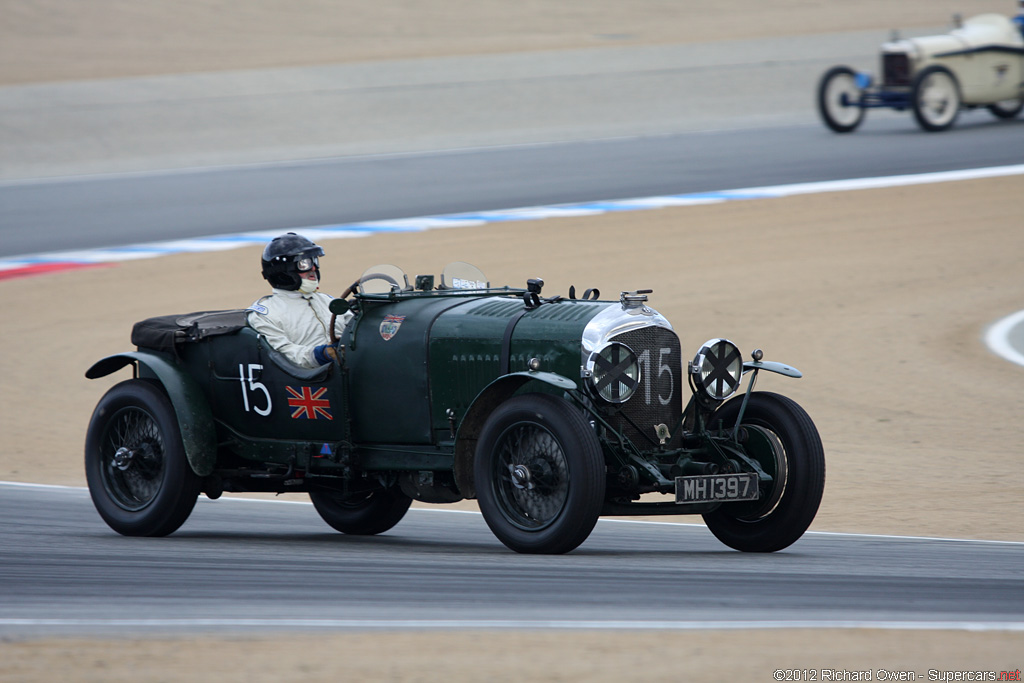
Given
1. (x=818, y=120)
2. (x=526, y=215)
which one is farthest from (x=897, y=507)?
(x=818, y=120)

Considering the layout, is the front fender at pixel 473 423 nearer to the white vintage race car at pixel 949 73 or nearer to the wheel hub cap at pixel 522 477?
the wheel hub cap at pixel 522 477

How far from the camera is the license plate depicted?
689 centimetres

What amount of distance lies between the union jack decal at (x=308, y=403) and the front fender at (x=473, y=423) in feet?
2.94

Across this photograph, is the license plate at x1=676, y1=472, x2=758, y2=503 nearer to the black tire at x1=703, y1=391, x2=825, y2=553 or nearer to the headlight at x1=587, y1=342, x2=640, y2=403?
the black tire at x1=703, y1=391, x2=825, y2=553

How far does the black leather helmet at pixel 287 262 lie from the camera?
27.3 ft

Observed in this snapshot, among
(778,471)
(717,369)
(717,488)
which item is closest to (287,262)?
(717,369)

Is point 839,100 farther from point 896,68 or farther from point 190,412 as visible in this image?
point 190,412

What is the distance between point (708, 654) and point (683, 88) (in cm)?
2988

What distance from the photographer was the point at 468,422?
740 cm

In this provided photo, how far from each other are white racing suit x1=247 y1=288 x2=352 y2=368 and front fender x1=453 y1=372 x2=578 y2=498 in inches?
43.4

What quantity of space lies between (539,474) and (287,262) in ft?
7.17

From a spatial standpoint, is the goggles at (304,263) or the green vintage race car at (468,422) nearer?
the green vintage race car at (468,422)

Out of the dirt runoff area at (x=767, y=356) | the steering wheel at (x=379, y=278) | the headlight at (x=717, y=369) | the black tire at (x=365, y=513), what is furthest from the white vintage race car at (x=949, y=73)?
the headlight at (x=717, y=369)

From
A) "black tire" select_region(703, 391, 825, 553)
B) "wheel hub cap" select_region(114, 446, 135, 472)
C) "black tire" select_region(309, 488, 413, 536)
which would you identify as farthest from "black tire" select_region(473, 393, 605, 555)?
"wheel hub cap" select_region(114, 446, 135, 472)
